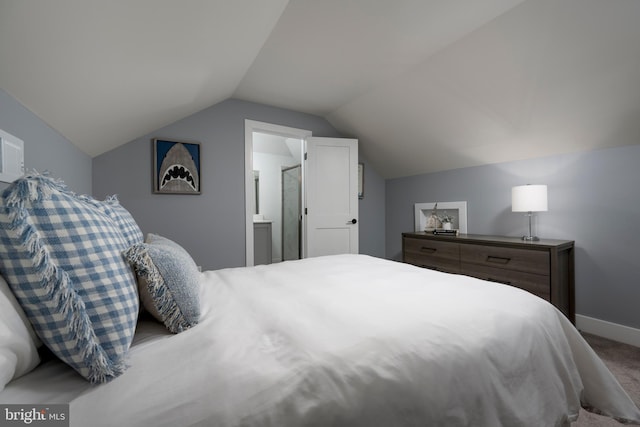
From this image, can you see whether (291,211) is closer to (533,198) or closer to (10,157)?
(533,198)

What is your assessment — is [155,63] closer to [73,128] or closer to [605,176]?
[73,128]

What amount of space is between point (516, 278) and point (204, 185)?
3179 millimetres

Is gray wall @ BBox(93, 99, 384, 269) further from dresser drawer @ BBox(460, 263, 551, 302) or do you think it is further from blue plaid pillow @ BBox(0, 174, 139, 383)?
dresser drawer @ BBox(460, 263, 551, 302)

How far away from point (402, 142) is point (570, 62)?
176 cm

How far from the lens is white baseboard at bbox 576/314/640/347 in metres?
2.10

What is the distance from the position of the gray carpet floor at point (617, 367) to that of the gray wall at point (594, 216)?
0.22 m

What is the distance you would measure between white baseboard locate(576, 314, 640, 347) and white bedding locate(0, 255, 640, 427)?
5.38ft

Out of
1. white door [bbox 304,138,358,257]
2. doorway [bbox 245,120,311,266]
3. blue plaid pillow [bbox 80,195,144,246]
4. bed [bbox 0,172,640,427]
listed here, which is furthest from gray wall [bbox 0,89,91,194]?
doorway [bbox 245,120,311,266]

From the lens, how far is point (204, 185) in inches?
118

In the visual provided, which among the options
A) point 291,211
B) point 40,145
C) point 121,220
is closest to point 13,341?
point 121,220

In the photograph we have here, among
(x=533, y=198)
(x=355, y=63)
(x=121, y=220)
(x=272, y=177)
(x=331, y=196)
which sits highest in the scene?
(x=355, y=63)

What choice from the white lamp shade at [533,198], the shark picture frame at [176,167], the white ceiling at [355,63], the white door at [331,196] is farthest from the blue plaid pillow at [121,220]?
the white lamp shade at [533,198]

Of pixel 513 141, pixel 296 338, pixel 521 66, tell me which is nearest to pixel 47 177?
pixel 296 338

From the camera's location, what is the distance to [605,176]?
223 centimetres
